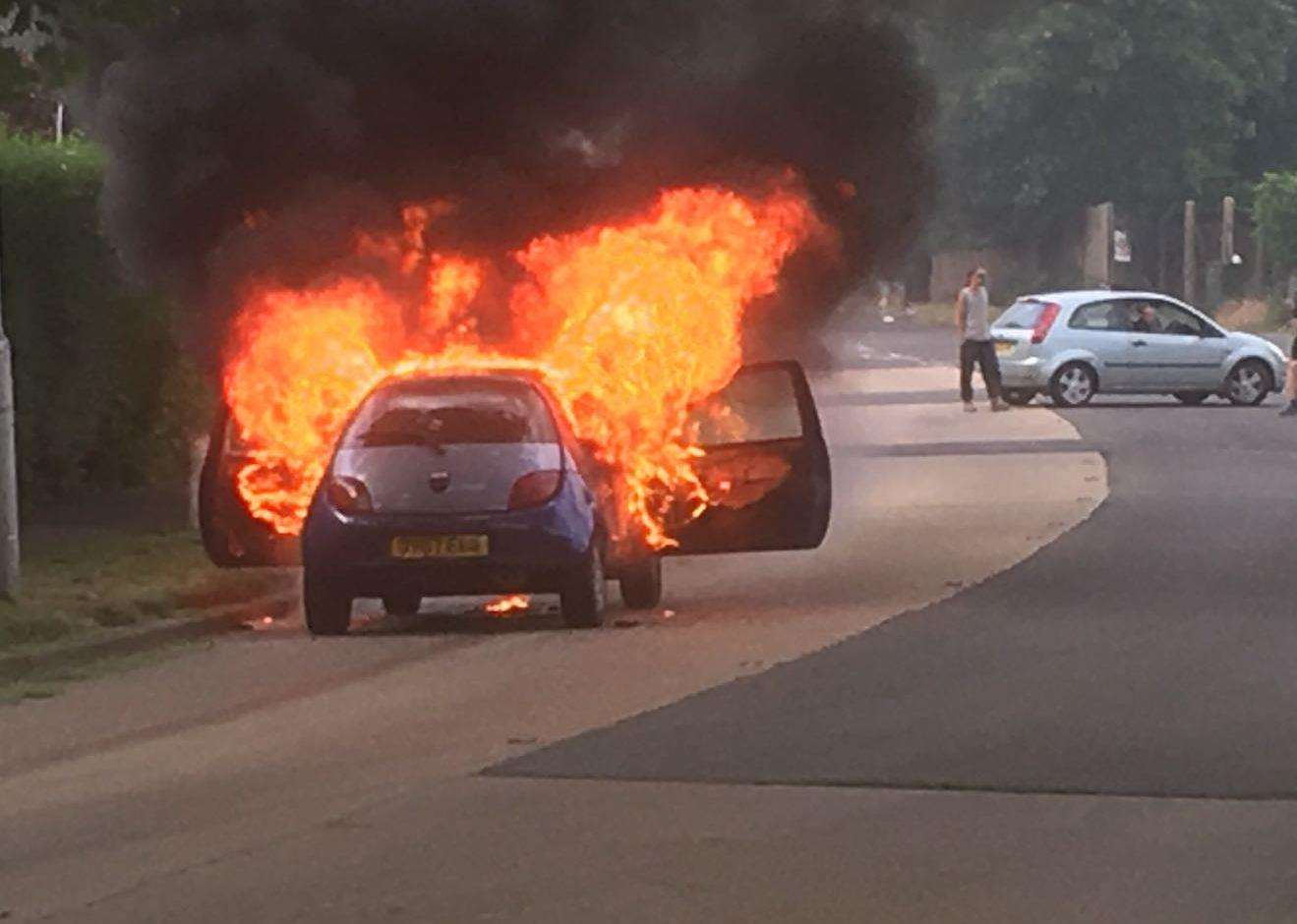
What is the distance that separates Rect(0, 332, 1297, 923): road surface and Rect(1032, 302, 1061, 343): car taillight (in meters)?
19.6

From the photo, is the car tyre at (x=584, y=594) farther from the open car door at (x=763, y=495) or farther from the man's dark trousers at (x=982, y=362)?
the man's dark trousers at (x=982, y=362)

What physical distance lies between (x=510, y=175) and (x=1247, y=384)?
2108 cm

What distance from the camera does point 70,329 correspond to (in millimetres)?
21562

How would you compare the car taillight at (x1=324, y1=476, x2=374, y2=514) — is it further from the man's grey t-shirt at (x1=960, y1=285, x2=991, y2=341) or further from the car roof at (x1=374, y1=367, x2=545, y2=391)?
the man's grey t-shirt at (x1=960, y1=285, x2=991, y2=341)

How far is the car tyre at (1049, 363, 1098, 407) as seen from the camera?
39.8 meters

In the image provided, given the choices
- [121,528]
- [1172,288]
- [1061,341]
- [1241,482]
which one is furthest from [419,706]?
[1172,288]

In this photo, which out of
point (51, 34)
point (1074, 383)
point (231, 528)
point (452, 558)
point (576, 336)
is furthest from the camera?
point (1074, 383)

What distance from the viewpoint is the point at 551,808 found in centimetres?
1030

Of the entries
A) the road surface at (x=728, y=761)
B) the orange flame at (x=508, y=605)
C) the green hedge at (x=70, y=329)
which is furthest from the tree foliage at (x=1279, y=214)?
the orange flame at (x=508, y=605)

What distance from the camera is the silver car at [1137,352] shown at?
1554 inches

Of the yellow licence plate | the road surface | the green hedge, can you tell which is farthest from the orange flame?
the green hedge

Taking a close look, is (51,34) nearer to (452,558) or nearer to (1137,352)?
(452,558)

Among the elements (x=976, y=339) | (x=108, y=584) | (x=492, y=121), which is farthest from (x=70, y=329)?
(x=976, y=339)

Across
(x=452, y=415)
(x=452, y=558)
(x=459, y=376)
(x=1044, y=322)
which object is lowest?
(x=452, y=558)
